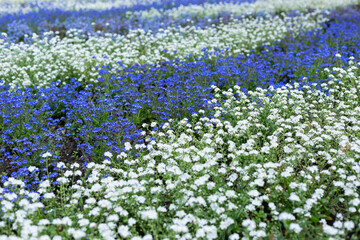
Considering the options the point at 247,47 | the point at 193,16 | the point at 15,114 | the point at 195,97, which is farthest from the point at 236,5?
the point at 15,114

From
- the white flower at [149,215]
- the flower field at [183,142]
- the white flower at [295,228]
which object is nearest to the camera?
the white flower at [295,228]

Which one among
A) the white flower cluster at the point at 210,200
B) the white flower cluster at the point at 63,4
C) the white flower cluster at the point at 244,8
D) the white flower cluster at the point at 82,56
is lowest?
the white flower cluster at the point at 210,200

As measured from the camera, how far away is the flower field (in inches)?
149

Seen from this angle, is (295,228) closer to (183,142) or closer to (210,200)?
(210,200)

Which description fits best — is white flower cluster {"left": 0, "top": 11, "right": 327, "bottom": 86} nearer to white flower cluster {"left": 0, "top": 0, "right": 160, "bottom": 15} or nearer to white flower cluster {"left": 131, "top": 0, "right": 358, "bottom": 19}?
white flower cluster {"left": 131, "top": 0, "right": 358, "bottom": 19}

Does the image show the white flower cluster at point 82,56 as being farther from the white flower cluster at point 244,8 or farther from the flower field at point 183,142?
the white flower cluster at point 244,8

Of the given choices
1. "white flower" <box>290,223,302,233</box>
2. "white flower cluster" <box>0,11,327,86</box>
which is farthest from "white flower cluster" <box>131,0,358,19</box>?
"white flower" <box>290,223,302,233</box>

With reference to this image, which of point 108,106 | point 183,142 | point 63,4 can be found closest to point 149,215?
point 183,142

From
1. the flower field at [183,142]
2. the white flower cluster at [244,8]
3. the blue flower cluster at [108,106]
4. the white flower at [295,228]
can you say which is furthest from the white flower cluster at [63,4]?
the white flower at [295,228]

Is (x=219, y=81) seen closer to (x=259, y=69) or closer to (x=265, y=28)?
(x=259, y=69)

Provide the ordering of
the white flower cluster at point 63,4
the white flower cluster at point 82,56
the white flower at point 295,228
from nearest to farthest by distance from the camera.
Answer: the white flower at point 295,228 < the white flower cluster at point 82,56 < the white flower cluster at point 63,4

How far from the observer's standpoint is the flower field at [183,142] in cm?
A: 377

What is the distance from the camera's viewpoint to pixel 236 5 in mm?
14852

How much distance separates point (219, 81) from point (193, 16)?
21.6ft
